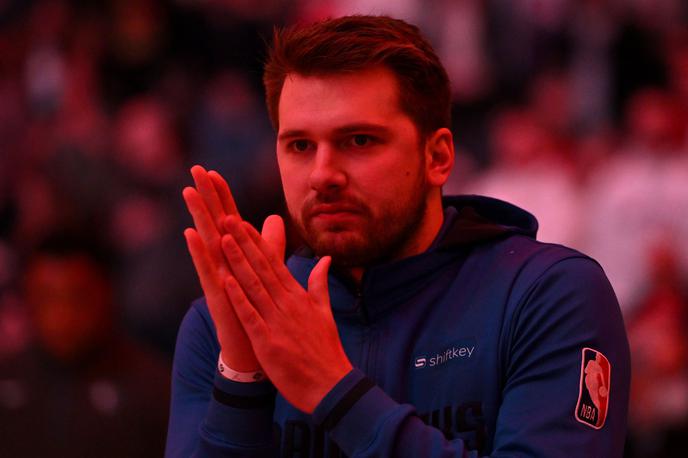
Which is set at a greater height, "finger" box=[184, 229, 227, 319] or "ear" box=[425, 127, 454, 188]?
"ear" box=[425, 127, 454, 188]

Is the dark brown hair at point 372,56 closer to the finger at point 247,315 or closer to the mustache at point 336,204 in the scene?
the mustache at point 336,204

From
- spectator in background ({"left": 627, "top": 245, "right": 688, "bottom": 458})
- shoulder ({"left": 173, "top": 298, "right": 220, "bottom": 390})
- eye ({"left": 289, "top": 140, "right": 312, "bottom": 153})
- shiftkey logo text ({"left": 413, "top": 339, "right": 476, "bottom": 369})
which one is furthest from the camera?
spectator in background ({"left": 627, "top": 245, "right": 688, "bottom": 458})

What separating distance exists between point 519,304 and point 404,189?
377mm

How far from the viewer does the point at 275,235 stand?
2562 millimetres

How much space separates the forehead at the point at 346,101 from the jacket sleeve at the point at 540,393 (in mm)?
510

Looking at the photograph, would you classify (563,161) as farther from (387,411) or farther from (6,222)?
(387,411)

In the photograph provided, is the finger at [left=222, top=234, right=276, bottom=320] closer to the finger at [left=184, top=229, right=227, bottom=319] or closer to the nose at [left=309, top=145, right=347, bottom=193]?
the finger at [left=184, top=229, right=227, bottom=319]

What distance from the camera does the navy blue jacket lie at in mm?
2381

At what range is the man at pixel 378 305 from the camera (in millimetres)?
2402

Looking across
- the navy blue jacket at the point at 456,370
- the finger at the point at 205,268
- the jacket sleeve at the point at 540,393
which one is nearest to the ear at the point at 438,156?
the navy blue jacket at the point at 456,370

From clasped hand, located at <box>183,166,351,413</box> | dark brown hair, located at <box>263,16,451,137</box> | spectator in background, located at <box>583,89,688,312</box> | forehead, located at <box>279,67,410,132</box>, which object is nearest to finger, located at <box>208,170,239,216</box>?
clasped hand, located at <box>183,166,351,413</box>

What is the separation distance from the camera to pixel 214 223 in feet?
8.19

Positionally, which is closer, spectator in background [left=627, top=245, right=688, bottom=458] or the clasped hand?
the clasped hand

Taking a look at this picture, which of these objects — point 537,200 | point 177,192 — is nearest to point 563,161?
point 537,200
